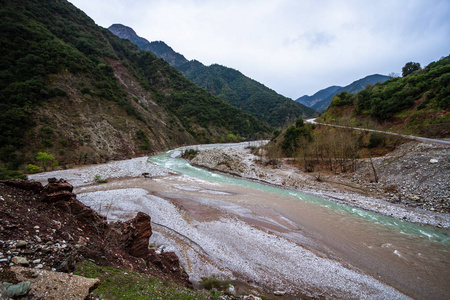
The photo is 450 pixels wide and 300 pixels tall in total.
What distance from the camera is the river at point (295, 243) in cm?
870

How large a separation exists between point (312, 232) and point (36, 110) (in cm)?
4520

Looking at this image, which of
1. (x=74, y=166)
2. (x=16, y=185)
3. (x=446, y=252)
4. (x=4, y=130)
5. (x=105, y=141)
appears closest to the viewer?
(x=16, y=185)

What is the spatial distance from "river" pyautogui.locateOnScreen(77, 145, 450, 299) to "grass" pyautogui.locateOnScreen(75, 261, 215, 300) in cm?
303

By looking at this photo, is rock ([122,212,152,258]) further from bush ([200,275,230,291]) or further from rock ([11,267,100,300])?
rock ([11,267,100,300])

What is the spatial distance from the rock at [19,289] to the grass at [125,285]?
138 centimetres

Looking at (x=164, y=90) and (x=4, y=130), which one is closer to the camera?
(x=4, y=130)

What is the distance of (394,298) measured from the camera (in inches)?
316

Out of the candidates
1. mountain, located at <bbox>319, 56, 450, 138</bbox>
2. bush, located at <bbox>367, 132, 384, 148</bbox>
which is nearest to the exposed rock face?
bush, located at <bbox>367, 132, 384, 148</bbox>

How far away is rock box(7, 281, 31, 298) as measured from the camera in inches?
121

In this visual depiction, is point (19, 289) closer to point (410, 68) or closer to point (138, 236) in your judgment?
point (138, 236)

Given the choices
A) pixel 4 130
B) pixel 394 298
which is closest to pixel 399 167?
pixel 394 298

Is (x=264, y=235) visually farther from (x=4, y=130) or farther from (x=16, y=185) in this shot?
(x=4, y=130)

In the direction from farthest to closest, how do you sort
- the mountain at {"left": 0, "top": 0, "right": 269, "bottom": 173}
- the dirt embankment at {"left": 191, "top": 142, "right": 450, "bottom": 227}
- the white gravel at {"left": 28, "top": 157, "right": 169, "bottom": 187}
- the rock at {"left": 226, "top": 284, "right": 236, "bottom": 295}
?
1. the mountain at {"left": 0, "top": 0, "right": 269, "bottom": 173}
2. the white gravel at {"left": 28, "top": 157, "right": 169, "bottom": 187}
3. the dirt embankment at {"left": 191, "top": 142, "right": 450, "bottom": 227}
4. the rock at {"left": 226, "top": 284, "right": 236, "bottom": 295}

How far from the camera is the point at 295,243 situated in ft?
38.5
